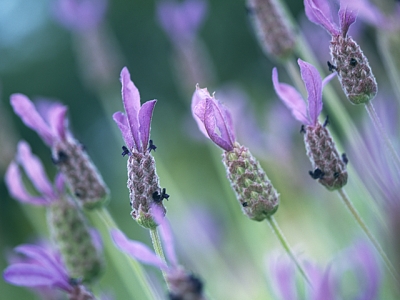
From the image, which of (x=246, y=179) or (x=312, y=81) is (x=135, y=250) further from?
(x=312, y=81)

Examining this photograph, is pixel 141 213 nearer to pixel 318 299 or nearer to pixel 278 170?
pixel 318 299

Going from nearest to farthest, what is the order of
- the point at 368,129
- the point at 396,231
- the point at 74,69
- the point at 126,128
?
the point at 396,231 → the point at 126,128 → the point at 368,129 → the point at 74,69

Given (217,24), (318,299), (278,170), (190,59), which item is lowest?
(318,299)

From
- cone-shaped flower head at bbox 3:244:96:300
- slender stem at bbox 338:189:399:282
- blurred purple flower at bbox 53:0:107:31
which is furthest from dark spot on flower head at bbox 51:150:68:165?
blurred purple flower at bbox 53:0:107:31

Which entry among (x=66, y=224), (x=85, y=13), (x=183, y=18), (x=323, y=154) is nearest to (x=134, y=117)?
(x=323, y=154)

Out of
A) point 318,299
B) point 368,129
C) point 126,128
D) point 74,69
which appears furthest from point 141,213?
point 74,69

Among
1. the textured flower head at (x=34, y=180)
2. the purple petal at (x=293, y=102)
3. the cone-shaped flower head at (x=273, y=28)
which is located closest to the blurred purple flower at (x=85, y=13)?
the cone-shaped flower head at (x=273, y=28)
